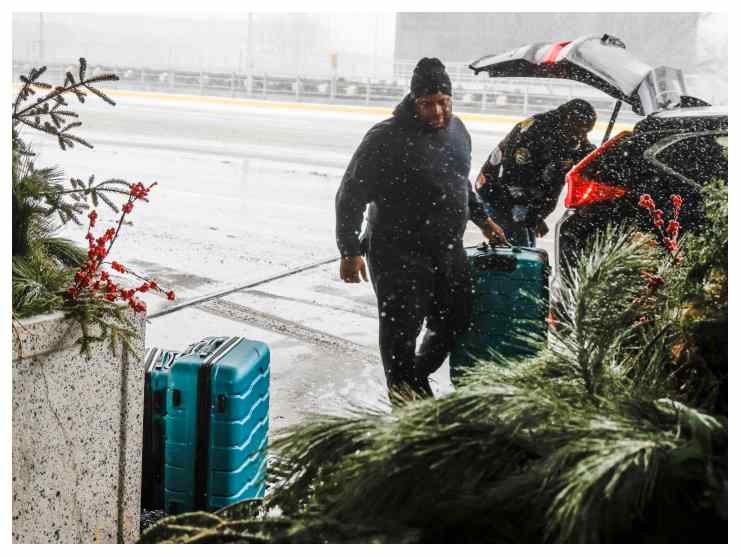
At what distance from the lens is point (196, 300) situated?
5176mm

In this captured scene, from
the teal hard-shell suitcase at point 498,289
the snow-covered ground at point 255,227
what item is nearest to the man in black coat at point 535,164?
the snow-covered ground at point 255,227

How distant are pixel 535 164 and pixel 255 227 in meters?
3.71

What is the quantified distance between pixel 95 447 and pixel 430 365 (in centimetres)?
137

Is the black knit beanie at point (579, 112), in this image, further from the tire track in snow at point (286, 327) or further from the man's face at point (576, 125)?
the tire track in snow at point (286, 327)

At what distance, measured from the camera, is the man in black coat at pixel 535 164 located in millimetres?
4203

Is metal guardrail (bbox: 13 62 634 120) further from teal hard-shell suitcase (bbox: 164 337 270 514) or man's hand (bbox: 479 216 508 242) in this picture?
teal hard-shell suitcase (bbox: 164 337 270 514)

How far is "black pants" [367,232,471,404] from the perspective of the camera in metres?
3.12

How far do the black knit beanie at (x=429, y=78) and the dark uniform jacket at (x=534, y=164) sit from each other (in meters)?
1.28

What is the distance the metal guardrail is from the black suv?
68cm

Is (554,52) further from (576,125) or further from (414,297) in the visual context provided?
(414,297)

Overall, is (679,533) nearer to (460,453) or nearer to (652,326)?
(460,453)

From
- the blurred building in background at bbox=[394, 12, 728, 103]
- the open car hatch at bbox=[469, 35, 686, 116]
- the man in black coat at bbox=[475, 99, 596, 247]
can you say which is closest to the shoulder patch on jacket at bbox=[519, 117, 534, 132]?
the man in black coat at bbox=[475, 99, 596, 247]

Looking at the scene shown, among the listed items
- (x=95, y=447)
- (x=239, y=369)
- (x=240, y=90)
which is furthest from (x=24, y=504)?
(x=240, y=90)

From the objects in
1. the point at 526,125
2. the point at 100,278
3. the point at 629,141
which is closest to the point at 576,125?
the point at 526,125
